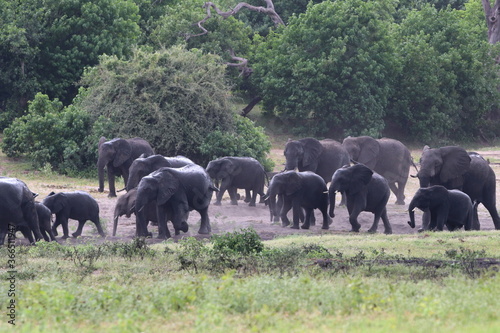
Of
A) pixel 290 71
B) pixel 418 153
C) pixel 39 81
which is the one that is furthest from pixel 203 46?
pixel 418 153

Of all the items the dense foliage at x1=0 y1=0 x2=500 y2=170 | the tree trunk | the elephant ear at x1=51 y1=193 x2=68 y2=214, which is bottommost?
the elephant ear at x1=51 y1=193 x2=68 y2=214

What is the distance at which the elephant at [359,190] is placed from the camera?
63.6 feet

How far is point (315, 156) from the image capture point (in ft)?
81.1

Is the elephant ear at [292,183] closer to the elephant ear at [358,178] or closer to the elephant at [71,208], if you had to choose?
the elephant ear at [358,178]

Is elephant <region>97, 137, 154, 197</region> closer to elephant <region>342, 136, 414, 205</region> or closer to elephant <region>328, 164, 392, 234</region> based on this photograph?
elephant <region>342, 136, 414, 205</region>

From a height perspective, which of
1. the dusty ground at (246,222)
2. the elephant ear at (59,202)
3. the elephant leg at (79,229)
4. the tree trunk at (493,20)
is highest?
the tree trunk at (493,20)

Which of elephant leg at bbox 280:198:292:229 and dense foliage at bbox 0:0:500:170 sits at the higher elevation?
dense foliage at bbox 0:0:500:170

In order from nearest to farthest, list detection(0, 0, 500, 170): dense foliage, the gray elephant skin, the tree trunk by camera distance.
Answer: the gray elephant skin < detection(0, 0, 500, 170): dense foliage < the tree trunk

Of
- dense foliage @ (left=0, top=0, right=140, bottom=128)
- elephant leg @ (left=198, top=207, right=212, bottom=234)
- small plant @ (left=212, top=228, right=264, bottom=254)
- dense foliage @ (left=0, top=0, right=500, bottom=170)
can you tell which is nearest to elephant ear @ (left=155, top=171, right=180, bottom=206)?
elephant leg @ (left=198, top=207, right=212, bottom=234)

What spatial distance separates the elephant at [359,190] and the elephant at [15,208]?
6.46 m

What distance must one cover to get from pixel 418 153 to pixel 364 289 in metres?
29.4

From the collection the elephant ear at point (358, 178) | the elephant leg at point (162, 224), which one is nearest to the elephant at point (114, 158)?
the elephant leg at point (162, 224)

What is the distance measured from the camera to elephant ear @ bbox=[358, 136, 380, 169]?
26.1 m

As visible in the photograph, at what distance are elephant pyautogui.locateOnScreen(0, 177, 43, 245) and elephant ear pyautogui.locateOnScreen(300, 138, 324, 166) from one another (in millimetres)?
9908
